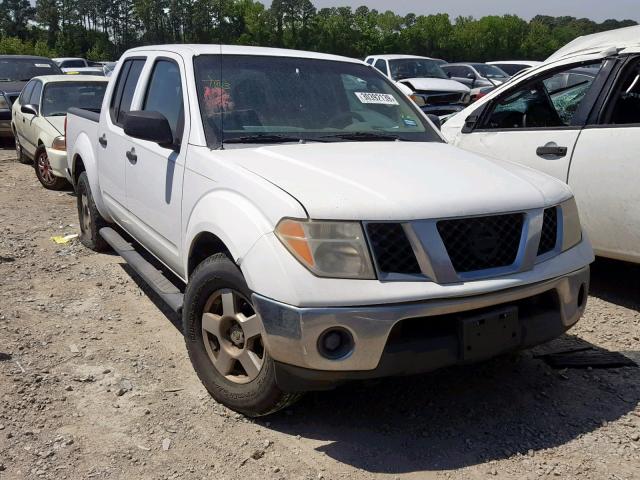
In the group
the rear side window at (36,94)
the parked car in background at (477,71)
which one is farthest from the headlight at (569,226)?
the parked car in background at (477,71)

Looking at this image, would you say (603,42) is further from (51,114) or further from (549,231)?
(51,114)

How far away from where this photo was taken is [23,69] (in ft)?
47.9

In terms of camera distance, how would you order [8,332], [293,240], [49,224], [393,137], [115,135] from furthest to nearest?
[49,224]
[115,135]
[8,332]
[393,137]
[293,240]

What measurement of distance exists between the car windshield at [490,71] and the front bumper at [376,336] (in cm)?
2120

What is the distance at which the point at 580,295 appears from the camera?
3336 millimetres

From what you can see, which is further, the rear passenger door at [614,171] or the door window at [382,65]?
the door window at [382,65]

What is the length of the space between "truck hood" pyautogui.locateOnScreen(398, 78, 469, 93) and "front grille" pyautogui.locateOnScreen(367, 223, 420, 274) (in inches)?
476

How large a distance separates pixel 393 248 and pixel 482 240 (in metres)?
0.42

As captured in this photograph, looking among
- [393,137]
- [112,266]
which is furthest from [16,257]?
[393,137]

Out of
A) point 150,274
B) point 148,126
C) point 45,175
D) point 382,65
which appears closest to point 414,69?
point 382,65

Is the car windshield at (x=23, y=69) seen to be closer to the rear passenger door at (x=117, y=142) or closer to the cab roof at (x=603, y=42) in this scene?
the rear passenger door at (x=117, y=142)

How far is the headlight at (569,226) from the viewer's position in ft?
10.9

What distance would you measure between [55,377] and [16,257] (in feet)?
8.93

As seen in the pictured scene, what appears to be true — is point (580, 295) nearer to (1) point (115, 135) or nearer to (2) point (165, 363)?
(2) point (165, 363)
